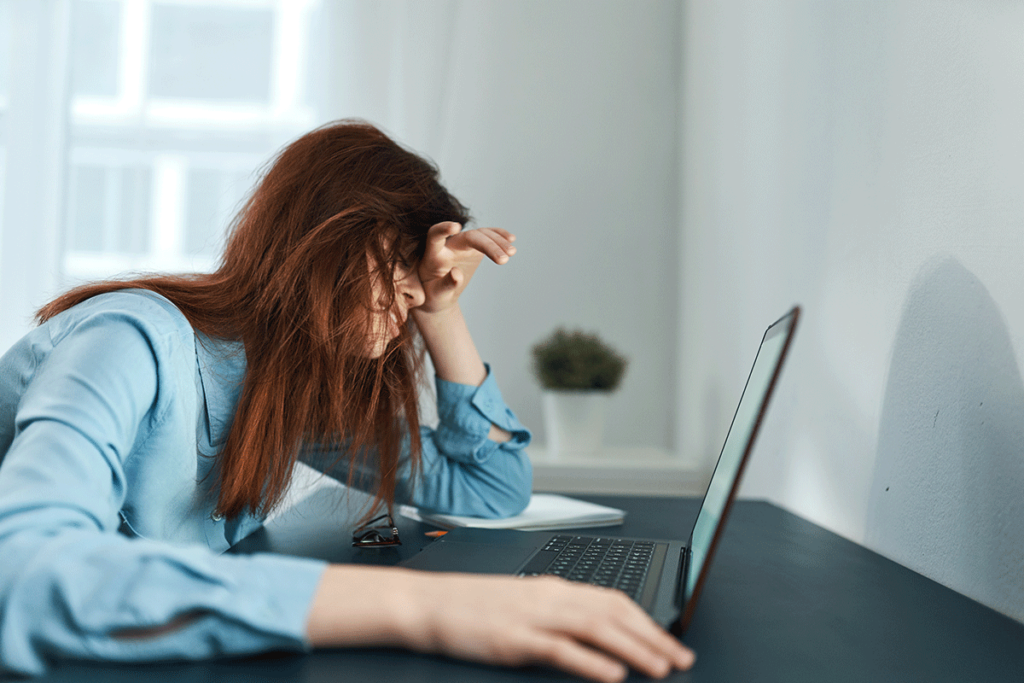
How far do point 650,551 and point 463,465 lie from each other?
358 millimetres

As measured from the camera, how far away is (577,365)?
6.03 ft

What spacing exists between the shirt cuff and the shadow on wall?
18.9 inches

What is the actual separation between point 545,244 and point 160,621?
1.78 m

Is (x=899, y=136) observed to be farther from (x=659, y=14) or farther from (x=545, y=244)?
(x=659, y=14)

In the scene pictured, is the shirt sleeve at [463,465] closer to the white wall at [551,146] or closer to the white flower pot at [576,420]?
the white flower pot at [576,420]

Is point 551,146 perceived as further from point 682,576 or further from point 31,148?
point 682,576

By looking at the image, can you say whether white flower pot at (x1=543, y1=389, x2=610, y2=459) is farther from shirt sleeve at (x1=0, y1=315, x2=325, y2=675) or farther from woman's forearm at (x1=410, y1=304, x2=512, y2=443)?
shirt sleeve at (x1=0, y1=315, x2=325, y2=675)

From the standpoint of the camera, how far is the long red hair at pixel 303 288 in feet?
2.52

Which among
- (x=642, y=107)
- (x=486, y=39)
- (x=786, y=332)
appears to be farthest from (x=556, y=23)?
(x=786, y=332)

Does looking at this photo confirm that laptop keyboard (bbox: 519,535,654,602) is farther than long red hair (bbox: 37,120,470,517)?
No

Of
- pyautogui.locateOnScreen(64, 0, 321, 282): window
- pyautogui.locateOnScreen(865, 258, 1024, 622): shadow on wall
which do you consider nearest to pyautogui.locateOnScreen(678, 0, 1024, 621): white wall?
pyautogui.locateOnScreen(865, 258, 1024, 622): shadow on wall

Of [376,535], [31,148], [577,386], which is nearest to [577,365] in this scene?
[577,386]

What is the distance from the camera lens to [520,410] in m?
2.11

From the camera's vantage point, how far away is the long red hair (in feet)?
2.52
